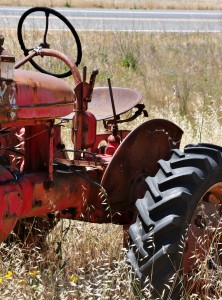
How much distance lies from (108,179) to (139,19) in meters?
18.7

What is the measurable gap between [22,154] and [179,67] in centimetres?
957

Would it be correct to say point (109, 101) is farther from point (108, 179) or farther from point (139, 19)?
point (139, 19)

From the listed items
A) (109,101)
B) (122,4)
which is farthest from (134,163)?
(122,4)

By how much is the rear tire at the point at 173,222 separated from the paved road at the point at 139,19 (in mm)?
13824

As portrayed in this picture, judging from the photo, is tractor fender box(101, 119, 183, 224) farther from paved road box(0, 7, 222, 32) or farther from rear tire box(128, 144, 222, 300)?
paved road box(0, 7, 222, 32)

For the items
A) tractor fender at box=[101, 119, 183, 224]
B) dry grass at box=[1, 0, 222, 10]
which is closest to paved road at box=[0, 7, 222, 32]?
dry grass at box=[1, 0, 222, 10]

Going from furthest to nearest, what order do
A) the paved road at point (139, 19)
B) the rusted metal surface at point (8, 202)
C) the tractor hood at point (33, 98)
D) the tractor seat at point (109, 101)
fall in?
the paved road at point (139, 19)
the tractor seat at point (109, 101)
the rusted metal surface at point (8, 202)
the tractor hood at point (33, 98)

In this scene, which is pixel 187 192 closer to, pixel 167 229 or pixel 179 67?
pixel 167 229

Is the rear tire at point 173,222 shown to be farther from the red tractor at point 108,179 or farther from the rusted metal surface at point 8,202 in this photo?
the rusted metal surface at point 8,202

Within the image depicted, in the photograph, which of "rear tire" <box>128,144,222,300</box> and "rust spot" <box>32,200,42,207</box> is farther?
"rust spot" <box>32,200,42,207</box>

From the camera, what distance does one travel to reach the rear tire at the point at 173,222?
4.20m

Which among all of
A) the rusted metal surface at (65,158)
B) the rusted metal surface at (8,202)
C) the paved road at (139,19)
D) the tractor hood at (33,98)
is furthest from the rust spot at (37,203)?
the paved road at (139,19)

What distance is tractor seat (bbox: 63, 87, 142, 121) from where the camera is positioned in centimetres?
558

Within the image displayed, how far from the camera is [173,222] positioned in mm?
4191
